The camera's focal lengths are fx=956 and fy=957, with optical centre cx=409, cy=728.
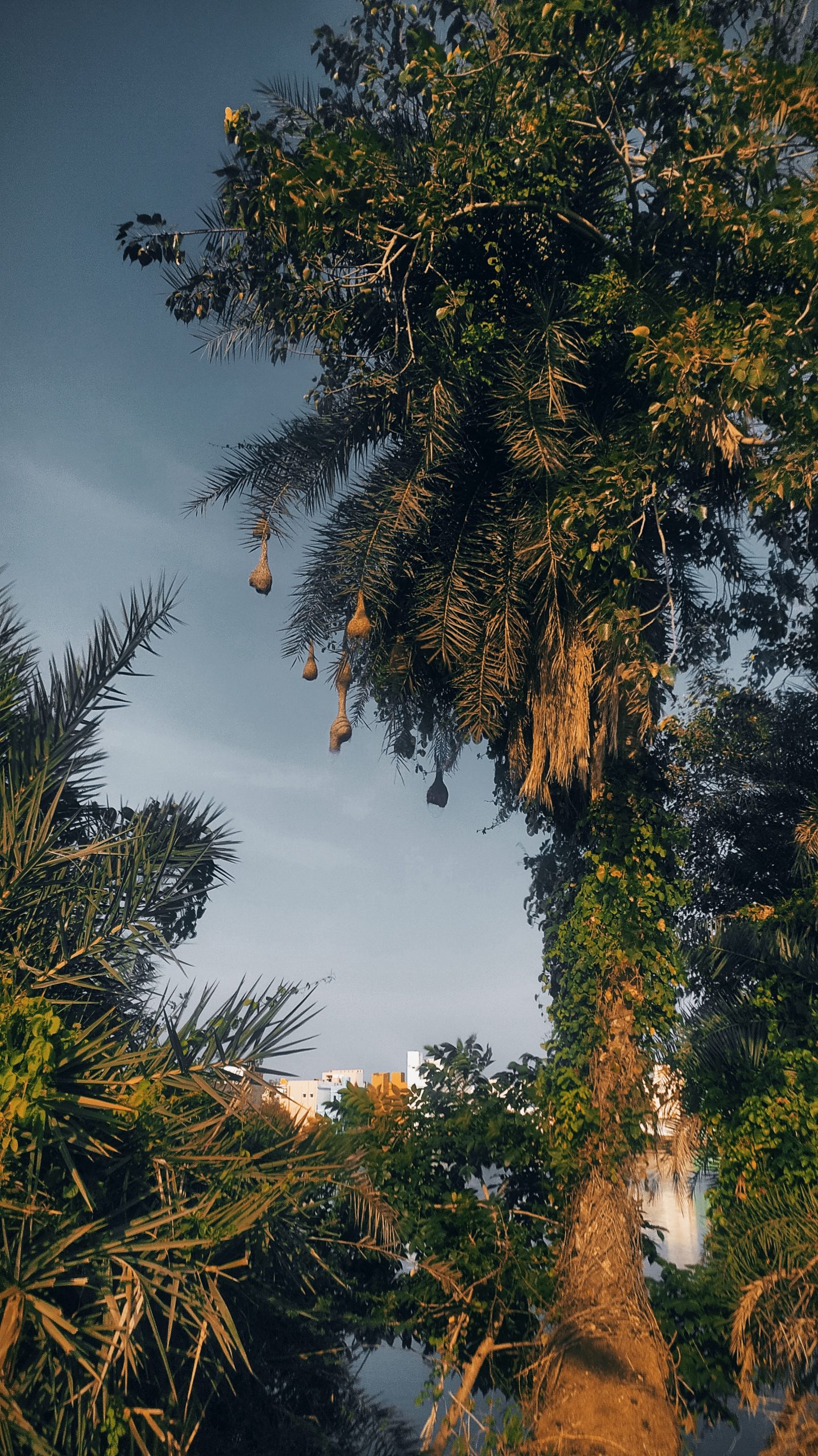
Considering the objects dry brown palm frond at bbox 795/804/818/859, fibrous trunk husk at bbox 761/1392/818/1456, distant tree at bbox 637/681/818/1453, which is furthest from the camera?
dry brown palm frond at bbox 795/804/818/859

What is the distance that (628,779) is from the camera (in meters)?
8.53

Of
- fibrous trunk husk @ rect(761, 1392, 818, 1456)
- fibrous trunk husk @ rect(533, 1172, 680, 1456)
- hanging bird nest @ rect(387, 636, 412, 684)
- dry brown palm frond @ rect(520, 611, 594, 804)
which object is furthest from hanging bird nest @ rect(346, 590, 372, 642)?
fibrous trunk husk @ rect(761, 1392, 818, 1456)

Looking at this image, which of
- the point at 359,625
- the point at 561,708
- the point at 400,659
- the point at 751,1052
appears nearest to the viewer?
the point at 359,625

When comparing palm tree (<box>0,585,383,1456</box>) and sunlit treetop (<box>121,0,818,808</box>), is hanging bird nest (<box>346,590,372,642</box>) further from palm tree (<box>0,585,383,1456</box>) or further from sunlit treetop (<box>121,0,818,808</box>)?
palm tree (<box>0,585,383,1456</box>)

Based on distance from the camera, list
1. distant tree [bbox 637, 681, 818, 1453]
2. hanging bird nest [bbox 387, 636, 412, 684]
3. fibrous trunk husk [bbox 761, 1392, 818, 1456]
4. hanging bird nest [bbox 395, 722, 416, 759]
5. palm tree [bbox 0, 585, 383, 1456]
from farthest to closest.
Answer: hanging bird nest [bbox 395, 722, 416, 759], hanging bird nest [bbox 387, 636, 412, 684], distant tree [bbox 637, 681, 818, 1453], fibrous trunk husk [bbox 761, 1392, 818, 1456], palm tree [bbox 0, 585, 383, 1456]

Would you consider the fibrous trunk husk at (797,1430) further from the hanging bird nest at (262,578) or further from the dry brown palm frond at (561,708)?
the hanging bird nest at (262,578)

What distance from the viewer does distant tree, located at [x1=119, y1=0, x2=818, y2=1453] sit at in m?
7.10

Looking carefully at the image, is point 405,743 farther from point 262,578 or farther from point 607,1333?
point 607,1333

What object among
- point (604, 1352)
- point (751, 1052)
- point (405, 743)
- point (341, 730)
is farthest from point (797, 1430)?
point (405, 743)

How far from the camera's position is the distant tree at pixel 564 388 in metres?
7.10

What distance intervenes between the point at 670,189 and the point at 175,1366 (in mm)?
8801

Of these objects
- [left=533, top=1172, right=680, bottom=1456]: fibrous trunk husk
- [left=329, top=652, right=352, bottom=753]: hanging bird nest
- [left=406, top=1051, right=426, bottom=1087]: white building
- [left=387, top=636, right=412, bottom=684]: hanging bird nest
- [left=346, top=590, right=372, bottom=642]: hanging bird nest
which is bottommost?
[left=533, top=1172, right=680, bottom=1456]: fibrous trunk husk

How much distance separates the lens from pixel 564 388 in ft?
26.5

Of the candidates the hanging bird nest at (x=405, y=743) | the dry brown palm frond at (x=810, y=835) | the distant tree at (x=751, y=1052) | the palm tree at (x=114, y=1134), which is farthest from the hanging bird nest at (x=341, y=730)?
the dry brown palm frond at (x=810, y=835)
